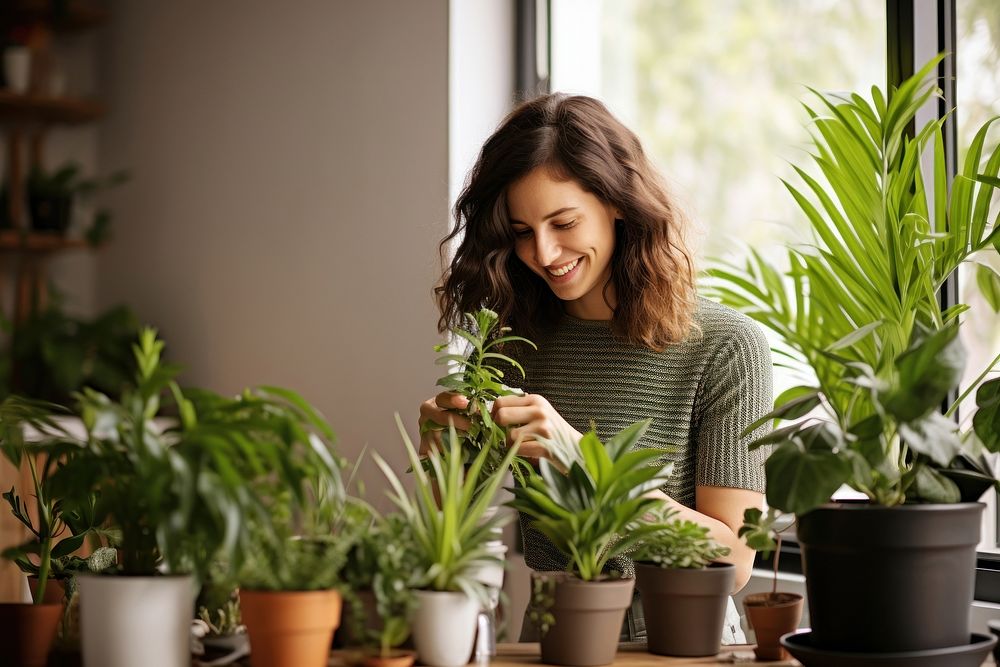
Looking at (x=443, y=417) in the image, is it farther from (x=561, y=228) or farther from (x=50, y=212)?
(x=50, y=212)

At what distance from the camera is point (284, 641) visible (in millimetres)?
1110

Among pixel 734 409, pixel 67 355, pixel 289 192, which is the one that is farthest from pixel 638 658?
pixel 67 355

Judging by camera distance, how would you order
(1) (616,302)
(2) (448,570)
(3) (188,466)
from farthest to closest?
(1) (616,302) → (2) (448,570) → (3) (188,466)

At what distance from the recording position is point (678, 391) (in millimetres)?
2023

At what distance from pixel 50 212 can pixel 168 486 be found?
12.0ft

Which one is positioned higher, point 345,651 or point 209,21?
point 209,21

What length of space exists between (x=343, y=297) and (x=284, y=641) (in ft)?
8.17

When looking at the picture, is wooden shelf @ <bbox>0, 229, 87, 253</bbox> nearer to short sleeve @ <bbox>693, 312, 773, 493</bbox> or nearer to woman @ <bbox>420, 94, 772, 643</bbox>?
woman @ <bbox>420, 94, 772, 643</bbox>

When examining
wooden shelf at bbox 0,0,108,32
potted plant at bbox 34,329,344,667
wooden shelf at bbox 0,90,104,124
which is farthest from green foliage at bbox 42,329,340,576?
wooden shelf at bbox 0,0,108,32

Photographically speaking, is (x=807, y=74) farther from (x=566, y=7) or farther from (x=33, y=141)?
(x=33, y=141)

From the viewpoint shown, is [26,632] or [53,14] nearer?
[26,632]

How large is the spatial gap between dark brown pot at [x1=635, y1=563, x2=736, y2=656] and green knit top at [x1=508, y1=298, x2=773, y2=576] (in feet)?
1.90

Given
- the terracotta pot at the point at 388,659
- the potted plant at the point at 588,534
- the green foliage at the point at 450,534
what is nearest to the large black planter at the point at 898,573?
the potted plant at the point at 588,534

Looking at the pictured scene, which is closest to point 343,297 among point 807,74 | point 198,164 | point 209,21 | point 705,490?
point 198,164
